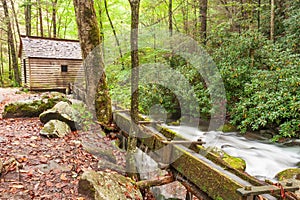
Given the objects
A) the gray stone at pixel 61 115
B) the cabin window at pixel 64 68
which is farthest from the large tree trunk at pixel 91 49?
the cabin window at pixel 64 68

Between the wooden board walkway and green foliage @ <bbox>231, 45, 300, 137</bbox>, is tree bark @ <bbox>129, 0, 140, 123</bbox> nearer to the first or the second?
the wooden board walkway

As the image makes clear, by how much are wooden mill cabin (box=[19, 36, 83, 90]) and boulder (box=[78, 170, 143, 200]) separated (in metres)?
15.7

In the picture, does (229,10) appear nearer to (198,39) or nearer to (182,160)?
(198,39)

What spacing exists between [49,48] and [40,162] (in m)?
15.5

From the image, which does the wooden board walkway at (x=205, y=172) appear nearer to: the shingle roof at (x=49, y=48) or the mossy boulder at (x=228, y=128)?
the mossy boulder at (x=228, y=128)

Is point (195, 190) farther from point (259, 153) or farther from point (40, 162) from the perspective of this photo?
point (259, 153)

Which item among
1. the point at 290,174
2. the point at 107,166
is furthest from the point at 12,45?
the point at 290,174

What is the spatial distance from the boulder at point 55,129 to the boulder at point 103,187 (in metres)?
2.68

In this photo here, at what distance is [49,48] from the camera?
17.8 metres

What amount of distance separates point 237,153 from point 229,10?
1192 centimetres

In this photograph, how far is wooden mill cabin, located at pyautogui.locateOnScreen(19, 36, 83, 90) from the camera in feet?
55.7

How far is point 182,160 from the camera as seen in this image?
4.04m

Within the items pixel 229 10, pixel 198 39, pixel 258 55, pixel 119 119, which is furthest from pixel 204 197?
pixel 229 10

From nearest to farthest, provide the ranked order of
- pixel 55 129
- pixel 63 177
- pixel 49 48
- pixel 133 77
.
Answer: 1. pixel 63 177
2. pixel 133 77
3. pixel 55 129
4. pixel 49 48
